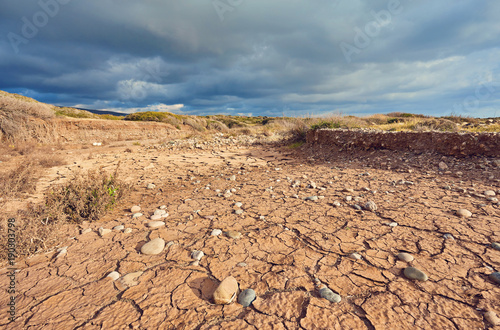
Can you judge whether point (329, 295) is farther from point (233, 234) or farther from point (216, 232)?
point (216, 232)

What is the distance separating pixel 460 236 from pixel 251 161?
192 inches

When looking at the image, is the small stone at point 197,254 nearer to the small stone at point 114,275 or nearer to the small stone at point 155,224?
the small stone at point 114,275

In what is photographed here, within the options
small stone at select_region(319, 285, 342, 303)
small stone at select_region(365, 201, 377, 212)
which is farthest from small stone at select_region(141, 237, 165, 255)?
small stone at select_region(365, 201, 377, 212)

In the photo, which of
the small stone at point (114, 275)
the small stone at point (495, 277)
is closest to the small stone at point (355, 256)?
the small stone at point (495, 277)

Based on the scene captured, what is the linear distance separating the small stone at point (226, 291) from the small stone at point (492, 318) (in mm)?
1373

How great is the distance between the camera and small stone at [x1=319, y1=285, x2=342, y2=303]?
131 cm

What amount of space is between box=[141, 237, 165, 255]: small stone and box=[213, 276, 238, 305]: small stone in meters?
0.78

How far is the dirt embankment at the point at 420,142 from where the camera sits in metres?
4.19

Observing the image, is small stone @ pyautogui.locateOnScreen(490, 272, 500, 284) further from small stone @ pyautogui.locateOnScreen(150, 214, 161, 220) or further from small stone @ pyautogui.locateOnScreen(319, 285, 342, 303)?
small stone @ pyautogui.locateOnScreen(150, 214, 161, 220)

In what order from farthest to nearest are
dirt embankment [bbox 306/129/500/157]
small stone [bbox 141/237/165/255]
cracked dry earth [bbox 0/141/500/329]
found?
dirt embankment [bbox 306/129/500/157] < small stone [bbox 141/237/165/255] < cracked dry earth [bbox 0/141/500/329]

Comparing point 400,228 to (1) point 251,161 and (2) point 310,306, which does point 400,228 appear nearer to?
(2) point 310,306

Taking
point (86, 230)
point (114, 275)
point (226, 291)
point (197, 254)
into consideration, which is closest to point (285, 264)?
point (226, 291)

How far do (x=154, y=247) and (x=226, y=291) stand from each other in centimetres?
90


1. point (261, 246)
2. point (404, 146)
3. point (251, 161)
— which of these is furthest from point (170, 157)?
point (404, 146)
